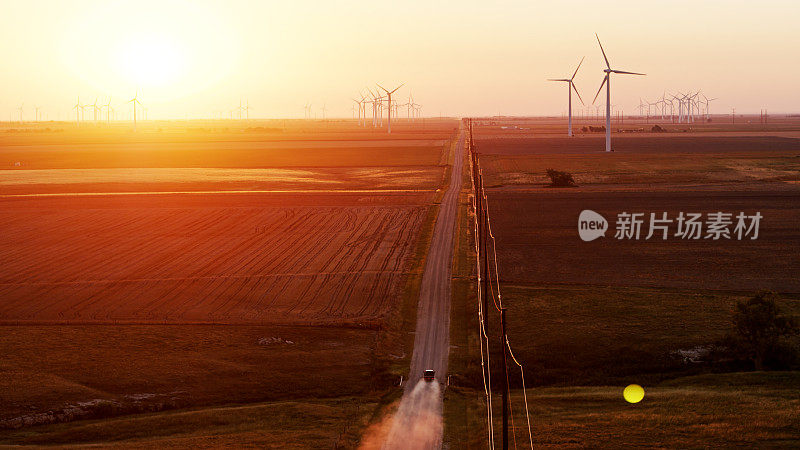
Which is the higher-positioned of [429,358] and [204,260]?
[204,260]

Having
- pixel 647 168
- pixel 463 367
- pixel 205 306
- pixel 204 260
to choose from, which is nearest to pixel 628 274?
pixel 463 367

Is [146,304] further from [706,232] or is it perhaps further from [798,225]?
[798,225]

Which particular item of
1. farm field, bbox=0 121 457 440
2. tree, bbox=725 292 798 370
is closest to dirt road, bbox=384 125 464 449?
farm field, bbox=0 121 457 440

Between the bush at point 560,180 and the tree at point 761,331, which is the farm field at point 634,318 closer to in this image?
the tree at point 761,331

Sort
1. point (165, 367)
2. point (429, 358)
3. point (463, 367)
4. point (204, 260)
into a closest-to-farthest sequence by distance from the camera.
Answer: point (463, 367), point (165, 367), point (429, 358), point (204, 260)

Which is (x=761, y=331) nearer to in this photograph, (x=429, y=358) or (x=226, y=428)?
(x=429, y=358)

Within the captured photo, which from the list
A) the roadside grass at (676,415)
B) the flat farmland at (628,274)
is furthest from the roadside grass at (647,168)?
the roadside grass at (676,415)

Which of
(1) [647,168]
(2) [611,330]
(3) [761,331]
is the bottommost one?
(2) [611,330]
